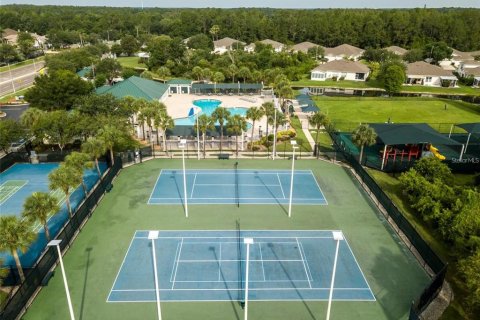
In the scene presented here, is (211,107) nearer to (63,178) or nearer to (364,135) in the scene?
(364,135)

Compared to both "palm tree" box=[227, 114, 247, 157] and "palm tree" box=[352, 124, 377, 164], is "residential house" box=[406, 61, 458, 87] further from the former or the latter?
"palm tree" box=[227, 114, 247, 157]

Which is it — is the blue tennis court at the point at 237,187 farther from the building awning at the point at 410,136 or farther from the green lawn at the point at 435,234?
the building awning at the point at 410,136

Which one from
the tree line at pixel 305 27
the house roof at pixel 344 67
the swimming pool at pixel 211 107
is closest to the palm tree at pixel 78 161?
the swimming pool at pixel 211 107

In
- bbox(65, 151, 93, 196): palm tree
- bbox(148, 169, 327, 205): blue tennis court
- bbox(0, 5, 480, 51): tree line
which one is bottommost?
bbox(148, 169, 327, 205): blue tennis court

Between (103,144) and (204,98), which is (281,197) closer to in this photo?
(103,144)

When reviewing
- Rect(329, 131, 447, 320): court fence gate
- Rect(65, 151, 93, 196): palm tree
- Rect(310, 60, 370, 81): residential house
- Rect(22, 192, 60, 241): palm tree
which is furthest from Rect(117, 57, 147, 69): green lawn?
Rect(22, 192, 60, 241): palm tree

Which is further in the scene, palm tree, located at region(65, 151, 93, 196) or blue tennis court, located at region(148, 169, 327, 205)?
blue tennis court, located at region(148, 169, 327, 205)

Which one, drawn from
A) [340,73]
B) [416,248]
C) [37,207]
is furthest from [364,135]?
[340,73]

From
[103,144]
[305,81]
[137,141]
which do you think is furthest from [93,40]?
[103,144]
